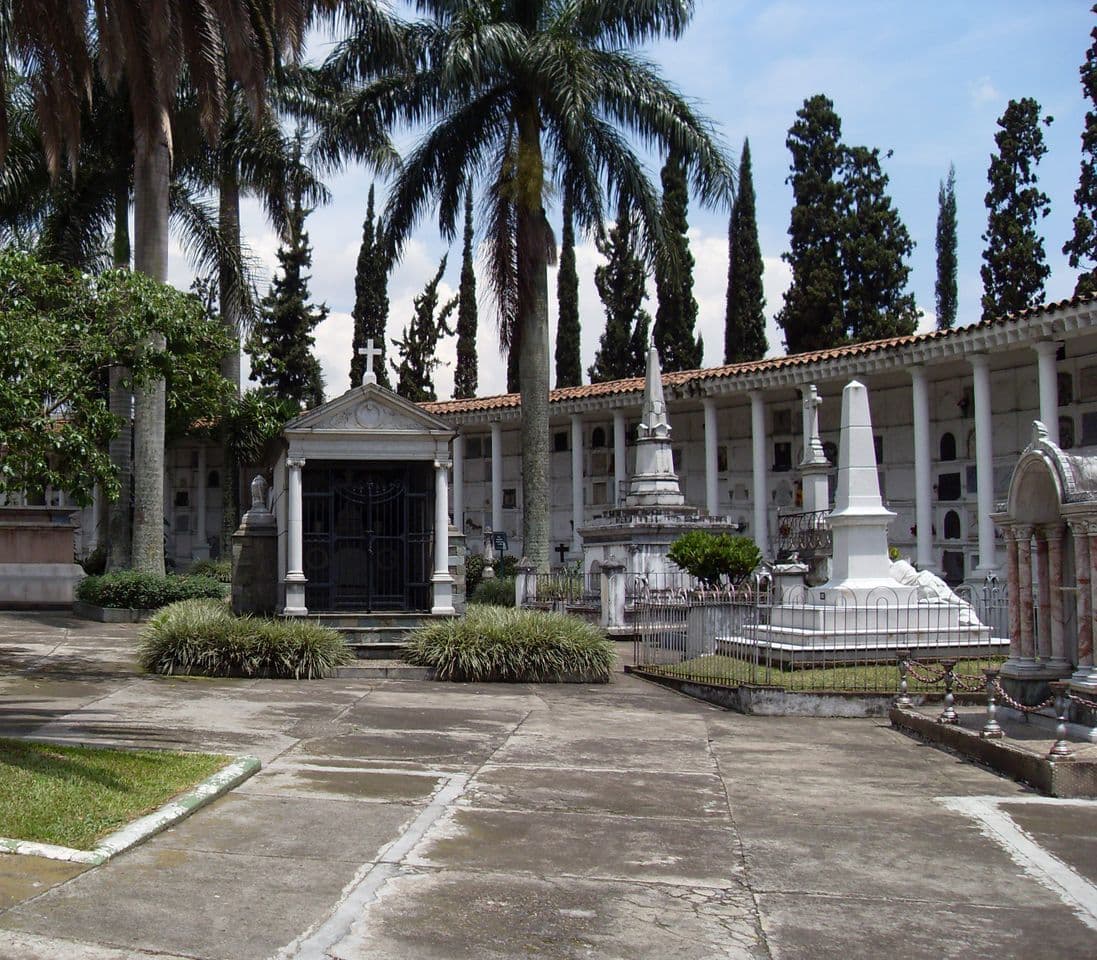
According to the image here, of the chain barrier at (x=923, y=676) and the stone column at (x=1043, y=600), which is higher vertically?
the stone column at (x=1043, y=600)

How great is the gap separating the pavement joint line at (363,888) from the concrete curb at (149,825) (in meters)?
1.30

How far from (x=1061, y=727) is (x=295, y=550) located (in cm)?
1140

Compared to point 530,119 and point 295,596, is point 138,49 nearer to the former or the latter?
point 295,596

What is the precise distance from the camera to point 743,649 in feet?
55.5

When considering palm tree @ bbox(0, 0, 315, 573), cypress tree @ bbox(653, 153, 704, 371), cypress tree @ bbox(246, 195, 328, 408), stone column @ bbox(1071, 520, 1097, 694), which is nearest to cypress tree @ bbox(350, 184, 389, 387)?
cypress tree @ bbox(246, 195, 328, 408)

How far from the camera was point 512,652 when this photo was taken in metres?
15.8

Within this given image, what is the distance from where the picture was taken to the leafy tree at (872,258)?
143ft

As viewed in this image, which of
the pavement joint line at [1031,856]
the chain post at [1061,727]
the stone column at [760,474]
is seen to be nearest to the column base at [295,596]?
the chain post at [1061,727]

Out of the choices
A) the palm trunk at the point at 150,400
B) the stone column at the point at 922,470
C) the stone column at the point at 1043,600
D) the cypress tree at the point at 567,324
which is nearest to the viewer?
the stone column at the point at 1043,600

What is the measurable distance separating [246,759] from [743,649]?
931 centimetres

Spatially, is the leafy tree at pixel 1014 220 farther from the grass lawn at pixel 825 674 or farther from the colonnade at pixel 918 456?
the grass lawn at pixel 825 674

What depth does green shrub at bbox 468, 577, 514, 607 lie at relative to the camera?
1129 inches

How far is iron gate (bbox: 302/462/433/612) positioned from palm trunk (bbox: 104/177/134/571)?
30.1ft

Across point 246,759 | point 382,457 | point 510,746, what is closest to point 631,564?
point 382,457
